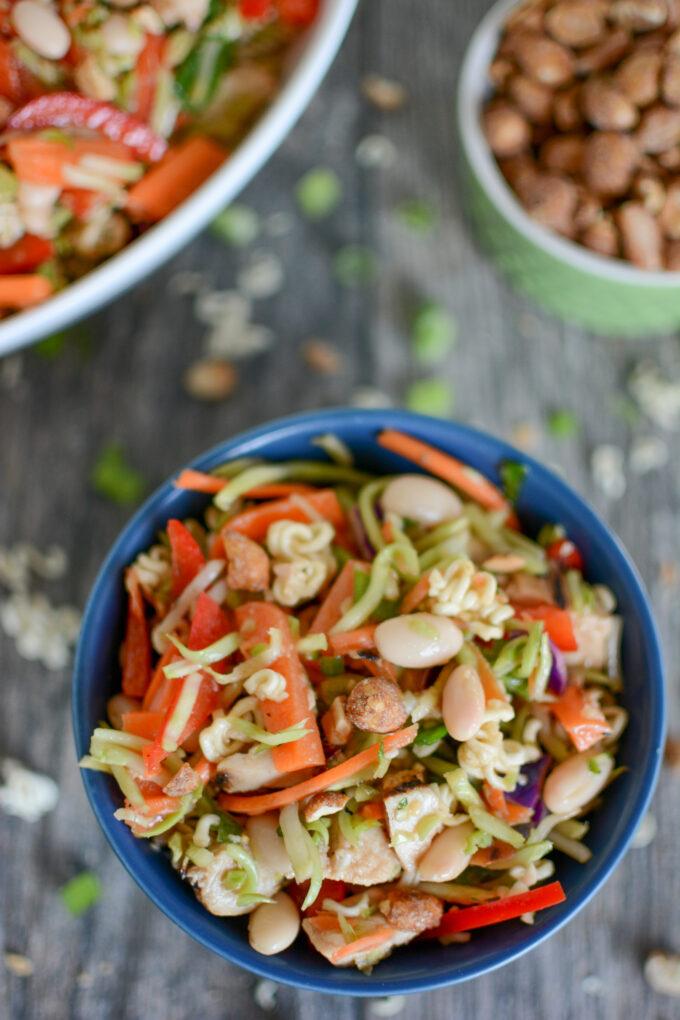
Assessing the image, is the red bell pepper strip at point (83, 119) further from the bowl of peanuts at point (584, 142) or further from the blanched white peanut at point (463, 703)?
the blanched white peanut at point (463, 703)

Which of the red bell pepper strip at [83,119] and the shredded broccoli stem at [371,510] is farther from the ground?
the red bell pepper strip at [83,119]

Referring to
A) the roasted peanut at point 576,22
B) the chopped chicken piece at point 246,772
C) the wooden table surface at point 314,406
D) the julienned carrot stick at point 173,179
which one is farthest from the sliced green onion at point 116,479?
the roasted peanut at point 576,22

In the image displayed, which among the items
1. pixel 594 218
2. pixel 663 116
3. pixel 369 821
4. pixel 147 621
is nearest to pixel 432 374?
pixel 594 218

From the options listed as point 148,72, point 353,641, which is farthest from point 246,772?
point 148,72

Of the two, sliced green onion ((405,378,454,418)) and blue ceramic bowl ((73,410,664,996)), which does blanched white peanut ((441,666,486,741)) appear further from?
sliced green onion ((405,378,454,418))

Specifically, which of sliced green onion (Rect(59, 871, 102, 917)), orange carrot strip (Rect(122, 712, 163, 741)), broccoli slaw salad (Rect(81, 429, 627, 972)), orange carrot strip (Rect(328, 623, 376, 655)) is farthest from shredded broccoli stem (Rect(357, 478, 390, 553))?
sliced green onion (Rect(59, 871, 102, 917))
